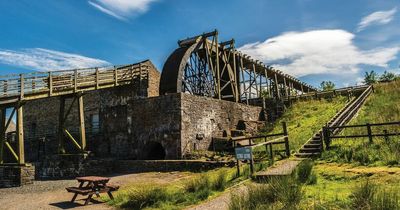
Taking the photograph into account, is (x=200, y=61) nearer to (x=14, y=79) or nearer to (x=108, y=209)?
(x=14, y=79)

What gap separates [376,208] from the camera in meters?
4.98

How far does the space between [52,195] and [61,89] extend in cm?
839

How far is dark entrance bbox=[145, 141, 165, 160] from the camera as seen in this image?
1728 centimetres

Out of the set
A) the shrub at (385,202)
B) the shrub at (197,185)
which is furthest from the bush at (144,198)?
the shrub at (385,202)

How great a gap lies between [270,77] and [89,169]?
2184cm

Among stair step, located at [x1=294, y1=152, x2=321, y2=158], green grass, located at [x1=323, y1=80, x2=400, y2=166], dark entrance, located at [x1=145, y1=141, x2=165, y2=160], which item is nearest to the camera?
green grass, located at [x1=323, y1=80, x2=400, y2=166]

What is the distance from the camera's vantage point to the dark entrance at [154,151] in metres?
17.3

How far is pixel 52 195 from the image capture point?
10875mm

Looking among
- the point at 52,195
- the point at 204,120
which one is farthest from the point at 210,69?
the point at 52,195

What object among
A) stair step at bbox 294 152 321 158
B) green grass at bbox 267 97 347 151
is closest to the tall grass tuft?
stair step at bbox 294 152 321 158

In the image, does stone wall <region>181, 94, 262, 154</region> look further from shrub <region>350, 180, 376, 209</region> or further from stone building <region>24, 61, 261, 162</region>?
shrub <region>350, 180, 376, 209</region>

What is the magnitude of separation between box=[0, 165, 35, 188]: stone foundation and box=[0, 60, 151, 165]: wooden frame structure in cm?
43

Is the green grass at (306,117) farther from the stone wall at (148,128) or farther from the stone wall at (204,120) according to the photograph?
the stone wall at (148,128)

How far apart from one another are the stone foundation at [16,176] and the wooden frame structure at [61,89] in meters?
0.43
